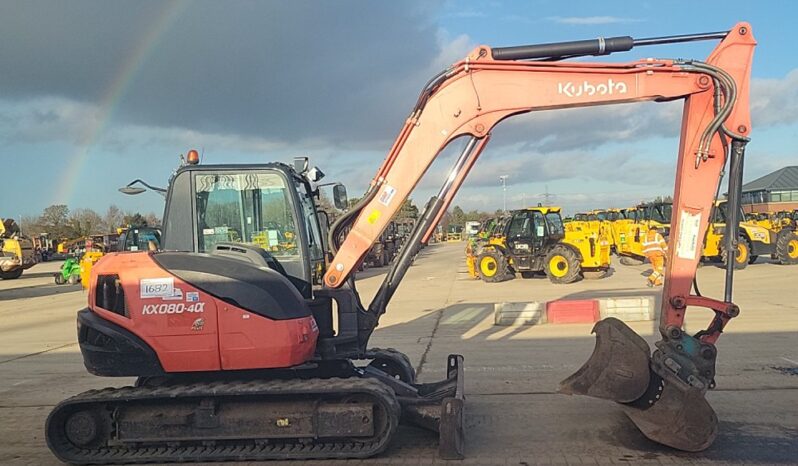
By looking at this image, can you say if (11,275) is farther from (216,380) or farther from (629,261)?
(216,380)

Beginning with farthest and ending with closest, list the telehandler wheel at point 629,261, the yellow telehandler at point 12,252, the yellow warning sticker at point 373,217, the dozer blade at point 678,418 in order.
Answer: the yellow telehandler at point 12,252, the telehandler wheel at point 629,261, the yellow warning sticker at point 373,217, the dozer blade at point 678,418

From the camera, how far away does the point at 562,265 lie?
20.1 m

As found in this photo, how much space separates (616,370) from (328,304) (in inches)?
105

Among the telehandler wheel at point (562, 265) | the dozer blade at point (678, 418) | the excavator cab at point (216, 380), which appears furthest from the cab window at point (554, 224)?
the excavator cab at point (216, 380)

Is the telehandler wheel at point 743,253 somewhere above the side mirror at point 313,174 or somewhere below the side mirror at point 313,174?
below

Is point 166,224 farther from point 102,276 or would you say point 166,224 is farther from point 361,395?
point 361,395

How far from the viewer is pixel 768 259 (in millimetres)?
25453

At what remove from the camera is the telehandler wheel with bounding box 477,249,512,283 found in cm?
2155

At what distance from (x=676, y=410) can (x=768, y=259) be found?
2368 centimetres

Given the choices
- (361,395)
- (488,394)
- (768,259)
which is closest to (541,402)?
(488,394)

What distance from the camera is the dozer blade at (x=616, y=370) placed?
5465 mm

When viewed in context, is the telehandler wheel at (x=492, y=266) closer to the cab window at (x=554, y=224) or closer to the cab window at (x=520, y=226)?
the cab window at (x=520, y=226)

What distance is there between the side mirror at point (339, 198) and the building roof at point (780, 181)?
72338mm

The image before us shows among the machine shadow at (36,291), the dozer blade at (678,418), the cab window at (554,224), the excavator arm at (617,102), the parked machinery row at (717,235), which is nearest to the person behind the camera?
the dozer blade at (678,418)
